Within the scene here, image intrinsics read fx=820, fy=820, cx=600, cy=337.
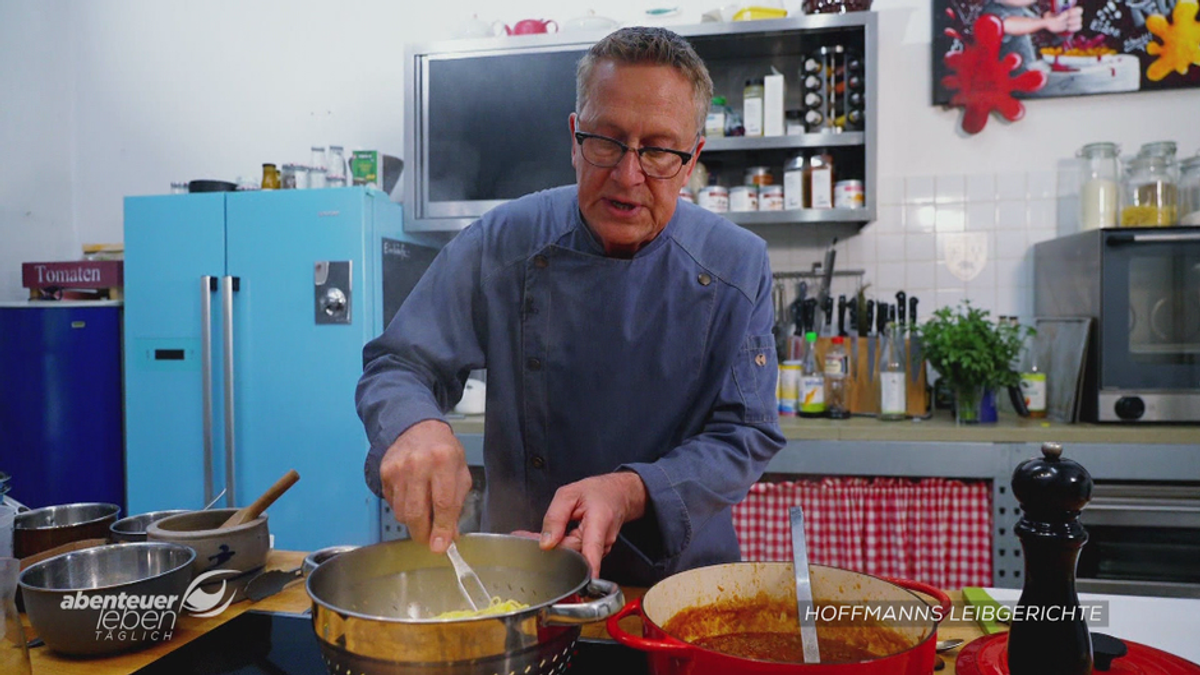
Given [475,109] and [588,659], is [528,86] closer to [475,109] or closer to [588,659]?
[475,109]

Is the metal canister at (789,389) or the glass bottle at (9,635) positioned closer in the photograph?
the glass bottle at (9,635)

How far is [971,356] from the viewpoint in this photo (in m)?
2.61

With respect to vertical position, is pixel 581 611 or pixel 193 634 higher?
pixel 581 611

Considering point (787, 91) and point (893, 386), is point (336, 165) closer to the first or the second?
point (787, 91)

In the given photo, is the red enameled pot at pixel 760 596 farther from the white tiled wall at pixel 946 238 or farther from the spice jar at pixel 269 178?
the spice jar at pixel 269 178

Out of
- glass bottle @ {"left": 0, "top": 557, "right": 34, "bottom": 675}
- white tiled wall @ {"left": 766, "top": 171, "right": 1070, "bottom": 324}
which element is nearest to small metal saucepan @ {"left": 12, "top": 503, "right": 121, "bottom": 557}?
glass bottle @ {"left": 0, "top": 557, "right": 34, "bottom": 675}

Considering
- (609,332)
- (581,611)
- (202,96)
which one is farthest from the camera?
(202,96)

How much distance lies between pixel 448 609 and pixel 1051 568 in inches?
26.2

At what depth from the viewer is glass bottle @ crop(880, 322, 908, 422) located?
278 centimetres

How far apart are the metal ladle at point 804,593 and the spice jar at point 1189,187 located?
8.59 ft

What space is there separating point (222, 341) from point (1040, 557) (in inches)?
116

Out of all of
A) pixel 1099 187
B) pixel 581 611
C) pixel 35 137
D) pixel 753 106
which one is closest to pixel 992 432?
pixel 1099 187

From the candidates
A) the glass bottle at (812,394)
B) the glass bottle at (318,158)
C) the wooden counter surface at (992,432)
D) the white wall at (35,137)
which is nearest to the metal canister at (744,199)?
the glass bottle at (812,394)

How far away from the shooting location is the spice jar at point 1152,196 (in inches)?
107
